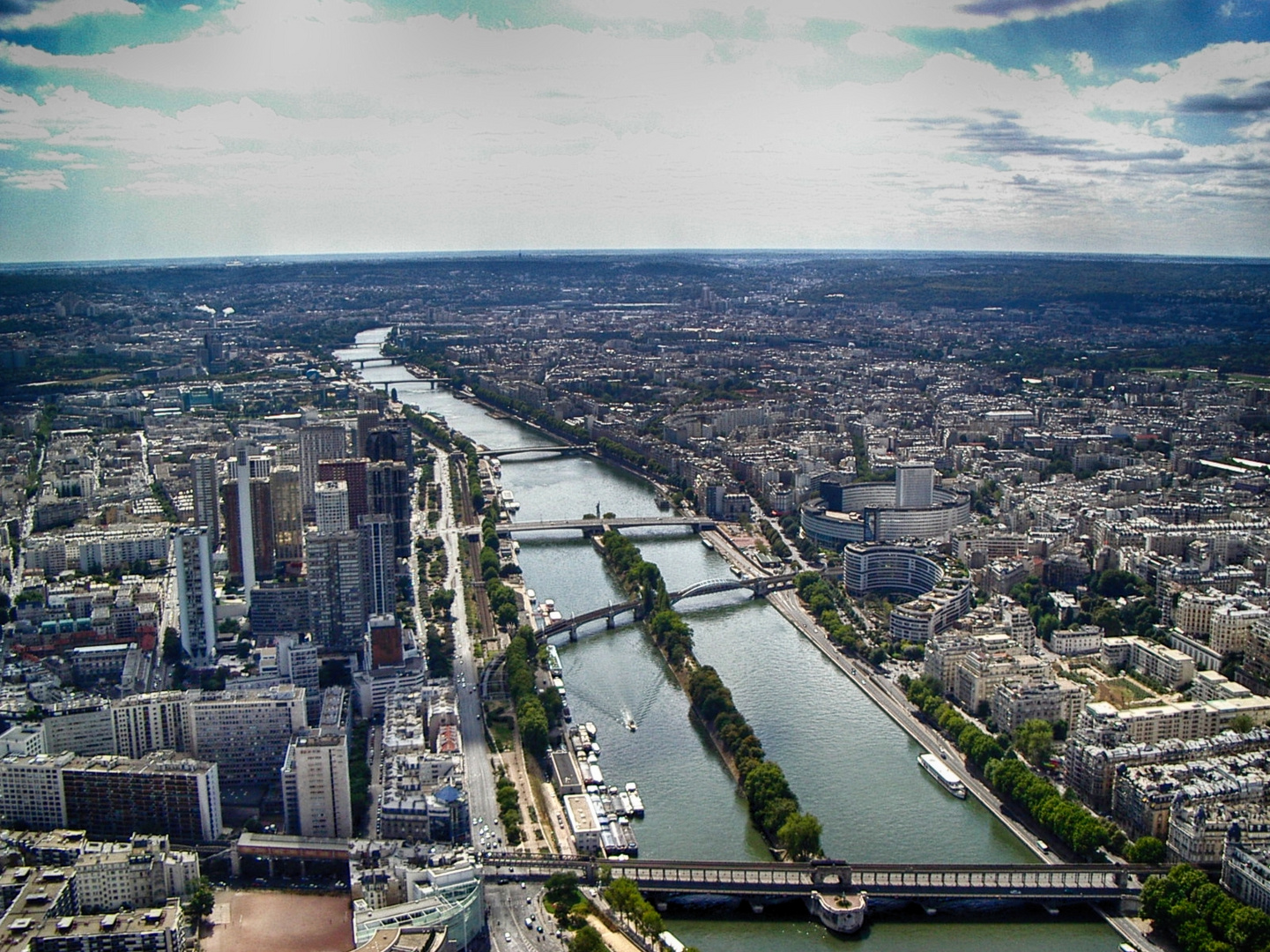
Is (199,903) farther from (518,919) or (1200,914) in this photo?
(1200,914)

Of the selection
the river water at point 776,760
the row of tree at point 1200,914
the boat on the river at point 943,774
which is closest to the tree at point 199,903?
the river water at point 776,760

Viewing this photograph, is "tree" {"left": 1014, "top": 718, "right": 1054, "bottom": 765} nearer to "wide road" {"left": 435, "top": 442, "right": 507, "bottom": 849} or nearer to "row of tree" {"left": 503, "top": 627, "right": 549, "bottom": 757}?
"row of tree" {"left": 503, "top": 627, "right": 549, "bottom": 757}

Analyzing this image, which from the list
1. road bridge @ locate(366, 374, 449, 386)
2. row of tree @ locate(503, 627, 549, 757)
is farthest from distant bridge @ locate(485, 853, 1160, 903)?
road bridge @ locate(366, 374, 449, 386)

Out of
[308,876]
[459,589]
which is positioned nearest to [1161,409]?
[459,589]

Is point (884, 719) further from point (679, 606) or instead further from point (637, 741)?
point (679, 606)

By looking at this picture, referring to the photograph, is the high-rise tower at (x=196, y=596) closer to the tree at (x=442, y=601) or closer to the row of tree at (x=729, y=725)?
the tree at (x=442, y=601)

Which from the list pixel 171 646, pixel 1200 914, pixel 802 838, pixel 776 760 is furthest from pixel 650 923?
pixel 171 646
